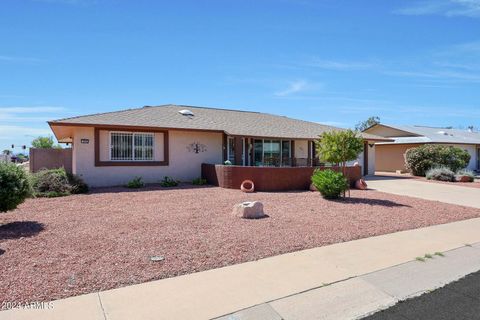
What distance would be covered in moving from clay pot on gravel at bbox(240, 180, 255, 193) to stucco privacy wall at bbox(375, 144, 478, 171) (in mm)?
20975

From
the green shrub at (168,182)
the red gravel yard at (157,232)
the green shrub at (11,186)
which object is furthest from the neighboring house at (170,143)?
the green shrub at (11,186)

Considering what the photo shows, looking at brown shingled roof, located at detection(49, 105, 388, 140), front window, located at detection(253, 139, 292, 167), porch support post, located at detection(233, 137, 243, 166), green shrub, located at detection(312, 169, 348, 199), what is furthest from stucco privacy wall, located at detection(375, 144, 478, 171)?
green shrub, located at detection(312, 169, 348, 199)

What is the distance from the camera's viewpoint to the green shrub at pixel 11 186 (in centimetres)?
820

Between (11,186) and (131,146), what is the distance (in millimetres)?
9175

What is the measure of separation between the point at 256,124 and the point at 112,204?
42.6ft

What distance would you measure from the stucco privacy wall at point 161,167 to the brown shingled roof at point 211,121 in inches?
25.8

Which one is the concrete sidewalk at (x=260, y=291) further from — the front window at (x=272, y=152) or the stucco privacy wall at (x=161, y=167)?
the front window at (x=272, y=152)

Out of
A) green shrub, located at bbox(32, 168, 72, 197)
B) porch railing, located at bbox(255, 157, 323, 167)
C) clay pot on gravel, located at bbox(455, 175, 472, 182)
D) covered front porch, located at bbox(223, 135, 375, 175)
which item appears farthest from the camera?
clay pot on gravel, located at bbox(455, 175, 472, 182)

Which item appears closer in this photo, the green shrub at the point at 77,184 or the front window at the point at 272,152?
the green shrub at the point at 77,184

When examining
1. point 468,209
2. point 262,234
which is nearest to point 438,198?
point 468,209

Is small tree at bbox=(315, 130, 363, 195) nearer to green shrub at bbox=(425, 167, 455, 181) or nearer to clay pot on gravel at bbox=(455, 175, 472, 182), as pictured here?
green shrub at bbox=(425, 167, 455, 181)

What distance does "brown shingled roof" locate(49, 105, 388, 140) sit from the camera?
16922 mm

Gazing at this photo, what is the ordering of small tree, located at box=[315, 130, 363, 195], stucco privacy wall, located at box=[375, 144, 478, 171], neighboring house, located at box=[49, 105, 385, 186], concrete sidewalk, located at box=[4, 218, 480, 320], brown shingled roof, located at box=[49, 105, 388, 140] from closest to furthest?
concrete sidewalk, located at box=[4, 218, 480, 320] < small tree, located at box=[315, 130, 363, 195] < neighboring house, located at box=[49, 105, 385, 186] < brown shingled roof, located at box=[49, 105, 388, 140] < stucco privacy wall, located at box=[375, 144, 478, 171]

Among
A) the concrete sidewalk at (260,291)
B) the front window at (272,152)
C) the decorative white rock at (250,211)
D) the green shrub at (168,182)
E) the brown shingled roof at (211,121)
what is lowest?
the concrete sidewalk at (260,291)
